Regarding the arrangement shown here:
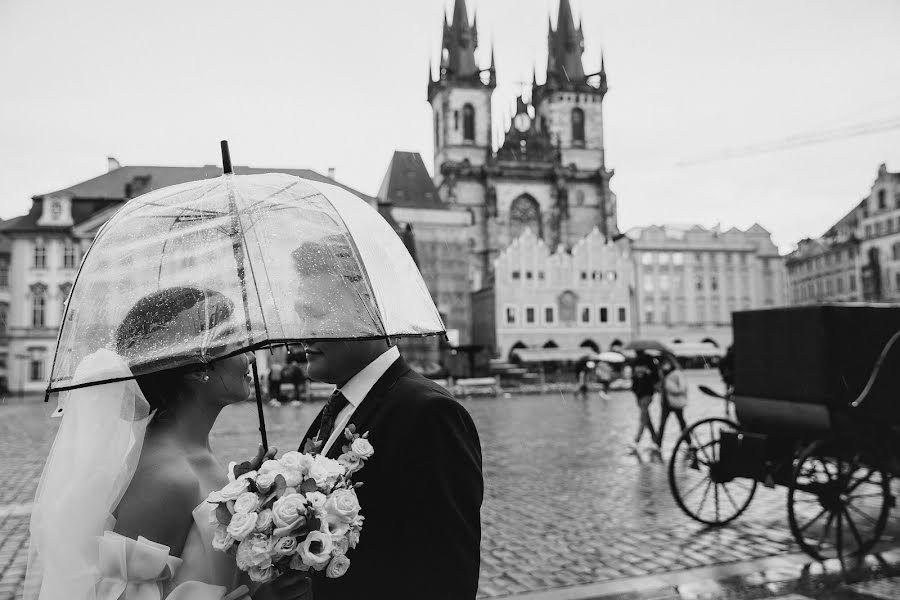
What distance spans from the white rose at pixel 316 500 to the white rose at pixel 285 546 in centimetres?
9

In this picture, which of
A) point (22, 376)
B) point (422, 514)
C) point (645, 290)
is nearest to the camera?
point (422, 514)

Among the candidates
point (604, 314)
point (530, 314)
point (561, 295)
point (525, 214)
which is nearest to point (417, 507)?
point (530, 314)

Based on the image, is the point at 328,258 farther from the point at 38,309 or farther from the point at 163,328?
the point at 38,309

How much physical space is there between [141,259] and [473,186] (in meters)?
71.7

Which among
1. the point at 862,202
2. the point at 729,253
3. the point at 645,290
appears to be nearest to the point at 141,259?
the point at 645,290

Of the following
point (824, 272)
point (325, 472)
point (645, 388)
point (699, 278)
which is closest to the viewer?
point (325, 472)

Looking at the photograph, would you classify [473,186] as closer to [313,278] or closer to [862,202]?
[862,202]

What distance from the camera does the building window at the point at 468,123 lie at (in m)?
76.9

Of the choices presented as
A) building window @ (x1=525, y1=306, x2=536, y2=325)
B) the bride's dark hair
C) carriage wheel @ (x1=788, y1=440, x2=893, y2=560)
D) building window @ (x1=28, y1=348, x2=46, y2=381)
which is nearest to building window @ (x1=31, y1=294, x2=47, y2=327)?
building window @ (x1=28, y1=348, x2=46, y2=381)

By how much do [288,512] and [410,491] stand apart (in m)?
0.60

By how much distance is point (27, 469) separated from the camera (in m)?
11.1

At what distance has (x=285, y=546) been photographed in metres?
1.77

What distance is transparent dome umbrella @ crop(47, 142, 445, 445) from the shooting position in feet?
7.50

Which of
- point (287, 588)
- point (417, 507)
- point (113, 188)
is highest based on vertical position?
point (113, 188)
